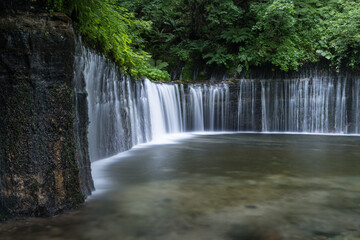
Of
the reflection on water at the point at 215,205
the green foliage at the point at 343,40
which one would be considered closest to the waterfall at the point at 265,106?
the green foliage at the point at 343,40

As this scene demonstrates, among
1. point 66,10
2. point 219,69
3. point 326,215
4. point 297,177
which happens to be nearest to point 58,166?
point 66,10

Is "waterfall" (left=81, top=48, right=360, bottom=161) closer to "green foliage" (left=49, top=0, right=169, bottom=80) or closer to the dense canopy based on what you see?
the dense canopy

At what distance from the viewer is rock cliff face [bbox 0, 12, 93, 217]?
2.85 meters

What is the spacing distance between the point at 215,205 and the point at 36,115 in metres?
2.22

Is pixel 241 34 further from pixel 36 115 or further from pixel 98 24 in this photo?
pixel 36 115

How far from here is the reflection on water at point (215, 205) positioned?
9.34ft

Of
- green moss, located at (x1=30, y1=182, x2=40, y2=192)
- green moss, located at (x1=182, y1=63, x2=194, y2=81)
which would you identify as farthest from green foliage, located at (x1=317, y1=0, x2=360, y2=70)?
green moss, located at (x1=30, y1=182, x2=40, y2=192)

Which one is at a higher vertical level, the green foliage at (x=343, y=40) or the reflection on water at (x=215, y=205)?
the green foliage at (x=343, y=40)

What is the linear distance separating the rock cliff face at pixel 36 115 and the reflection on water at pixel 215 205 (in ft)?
0.90

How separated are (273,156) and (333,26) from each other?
37.5 feet

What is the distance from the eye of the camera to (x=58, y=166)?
3.00 metres

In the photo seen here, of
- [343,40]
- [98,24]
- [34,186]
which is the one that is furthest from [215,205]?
[343,40]

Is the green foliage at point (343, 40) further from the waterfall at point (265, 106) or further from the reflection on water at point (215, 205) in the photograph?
the reflection on water at point (215, 205)

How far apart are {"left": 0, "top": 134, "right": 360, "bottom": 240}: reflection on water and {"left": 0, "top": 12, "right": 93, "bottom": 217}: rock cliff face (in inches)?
10.8
